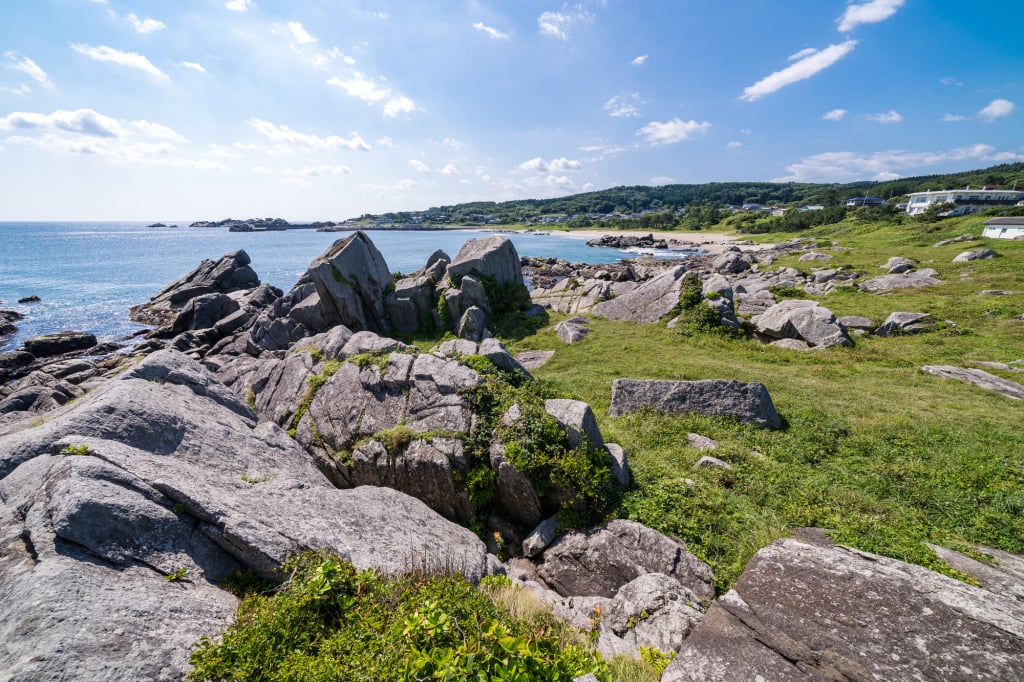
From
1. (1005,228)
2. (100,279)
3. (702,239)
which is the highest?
(1005,228)

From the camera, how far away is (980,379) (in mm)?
18438

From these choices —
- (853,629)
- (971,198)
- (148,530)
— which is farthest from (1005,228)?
(148,530)

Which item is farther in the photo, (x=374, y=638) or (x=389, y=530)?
(x=389, y=530)

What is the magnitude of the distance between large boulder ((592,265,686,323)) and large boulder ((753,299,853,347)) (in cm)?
682

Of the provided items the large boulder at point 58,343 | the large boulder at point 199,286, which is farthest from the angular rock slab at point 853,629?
the large boulder at point 199,286

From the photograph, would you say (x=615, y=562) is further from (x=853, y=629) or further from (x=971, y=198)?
(x=971, y=198)

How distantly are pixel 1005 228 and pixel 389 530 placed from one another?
90388 millimetres

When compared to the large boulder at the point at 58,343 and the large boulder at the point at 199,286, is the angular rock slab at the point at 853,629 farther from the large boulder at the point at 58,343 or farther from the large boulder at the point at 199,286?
the large boulder at the point at 199,286

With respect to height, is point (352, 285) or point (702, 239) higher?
point (352, 285)

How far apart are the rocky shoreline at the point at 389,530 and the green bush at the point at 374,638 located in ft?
2.42

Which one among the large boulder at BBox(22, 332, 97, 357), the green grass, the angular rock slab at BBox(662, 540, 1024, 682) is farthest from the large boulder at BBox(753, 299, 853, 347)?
the large boulder at BBox(22, 332, 97, 357)

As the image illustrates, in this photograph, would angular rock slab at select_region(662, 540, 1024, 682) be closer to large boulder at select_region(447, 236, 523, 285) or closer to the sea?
large boulder at select_region(447, 236, 523, 285)

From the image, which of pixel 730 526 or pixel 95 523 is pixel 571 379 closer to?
pixel 730 526

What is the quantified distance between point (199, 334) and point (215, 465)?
39869 millimetres
